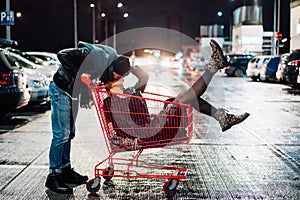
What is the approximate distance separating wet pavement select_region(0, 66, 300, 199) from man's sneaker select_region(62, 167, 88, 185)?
118 millimetres

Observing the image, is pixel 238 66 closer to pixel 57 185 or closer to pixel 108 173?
pixel 108 173

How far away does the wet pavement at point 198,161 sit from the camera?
5.33 m

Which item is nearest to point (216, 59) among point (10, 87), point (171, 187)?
point (171, 187)

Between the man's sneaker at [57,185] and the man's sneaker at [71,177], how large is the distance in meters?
0.23

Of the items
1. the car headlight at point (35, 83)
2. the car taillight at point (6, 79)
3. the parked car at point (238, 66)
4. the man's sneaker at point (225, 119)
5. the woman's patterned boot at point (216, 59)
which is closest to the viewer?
the woman's patterned boot at point (216, 59)

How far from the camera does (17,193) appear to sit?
5301 millimetres

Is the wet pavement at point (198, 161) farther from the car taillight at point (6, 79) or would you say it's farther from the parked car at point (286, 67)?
the parked car at point (286, 67)

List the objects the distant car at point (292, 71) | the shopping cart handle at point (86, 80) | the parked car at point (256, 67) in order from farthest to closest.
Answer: the parked car at point (256, 67)
the distant car at point (292, 71)
the shopping cart handle at point (86, 80)

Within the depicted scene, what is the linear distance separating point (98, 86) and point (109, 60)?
304 mm

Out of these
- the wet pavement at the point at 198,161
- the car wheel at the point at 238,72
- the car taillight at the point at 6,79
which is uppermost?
the car taillight at the point at 6,79

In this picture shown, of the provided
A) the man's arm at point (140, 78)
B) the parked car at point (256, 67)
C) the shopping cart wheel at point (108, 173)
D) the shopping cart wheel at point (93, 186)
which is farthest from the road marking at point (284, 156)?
the parked car at point (256, 67)

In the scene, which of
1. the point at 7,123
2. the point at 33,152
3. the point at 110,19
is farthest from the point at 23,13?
Answer: the point at 33,152

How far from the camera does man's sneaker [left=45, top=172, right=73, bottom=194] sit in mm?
5332

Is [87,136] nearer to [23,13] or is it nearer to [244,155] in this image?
[244,155]
